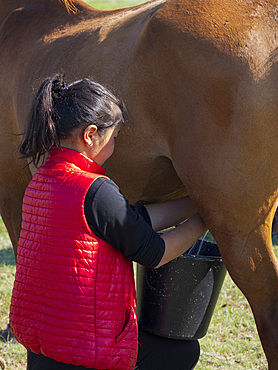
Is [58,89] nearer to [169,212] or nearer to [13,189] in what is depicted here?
[169,212]

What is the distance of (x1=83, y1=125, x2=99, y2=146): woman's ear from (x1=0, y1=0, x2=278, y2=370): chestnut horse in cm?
38

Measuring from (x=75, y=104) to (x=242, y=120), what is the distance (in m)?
0.61

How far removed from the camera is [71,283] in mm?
1572

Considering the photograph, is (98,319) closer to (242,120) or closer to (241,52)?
(242,120)

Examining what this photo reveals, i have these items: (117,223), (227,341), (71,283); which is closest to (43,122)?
(117,223)

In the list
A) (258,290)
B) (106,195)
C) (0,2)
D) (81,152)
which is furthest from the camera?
(0,2)

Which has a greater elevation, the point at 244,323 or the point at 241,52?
the point at 241,52

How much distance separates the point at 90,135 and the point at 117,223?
12.8 inches

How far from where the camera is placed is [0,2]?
3275mm

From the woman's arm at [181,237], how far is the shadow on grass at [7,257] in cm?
303

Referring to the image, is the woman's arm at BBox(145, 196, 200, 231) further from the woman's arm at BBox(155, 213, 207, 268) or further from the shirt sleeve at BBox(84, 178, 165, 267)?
the shirt sleeve at BBox(84, 178, 165, 267)

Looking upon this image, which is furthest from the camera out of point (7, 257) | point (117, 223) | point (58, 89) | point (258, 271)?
point (7, 257)

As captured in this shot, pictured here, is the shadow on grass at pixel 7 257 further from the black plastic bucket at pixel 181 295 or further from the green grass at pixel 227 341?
the black plastic bucket at pixel 181 295

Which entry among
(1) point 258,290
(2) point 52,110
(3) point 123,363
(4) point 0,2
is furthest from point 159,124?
(4) point 0,2
